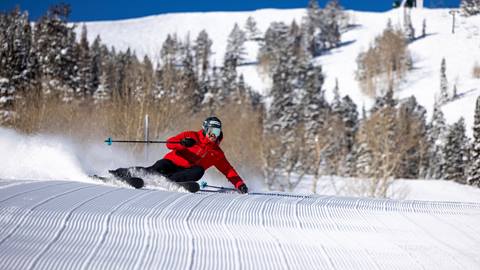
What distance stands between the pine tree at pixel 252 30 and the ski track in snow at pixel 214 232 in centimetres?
9930

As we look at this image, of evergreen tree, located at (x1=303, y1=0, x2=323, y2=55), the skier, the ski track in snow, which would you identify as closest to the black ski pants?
the skier

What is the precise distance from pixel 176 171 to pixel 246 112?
79.8ft

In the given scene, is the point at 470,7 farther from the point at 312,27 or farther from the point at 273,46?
the point at 312,27

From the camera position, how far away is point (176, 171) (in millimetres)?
6781

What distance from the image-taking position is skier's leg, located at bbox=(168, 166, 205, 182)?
650cm

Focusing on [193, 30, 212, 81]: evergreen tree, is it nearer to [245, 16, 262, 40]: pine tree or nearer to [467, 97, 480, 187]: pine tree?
[245, 16, 262, 40]: pine tree

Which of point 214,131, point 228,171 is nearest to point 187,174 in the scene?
point 228,171

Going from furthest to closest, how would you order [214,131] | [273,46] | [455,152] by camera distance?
[273,46] → [455,152] → [214,131]

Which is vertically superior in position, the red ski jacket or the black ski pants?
the red ski jacket

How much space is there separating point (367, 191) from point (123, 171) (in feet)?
76.2

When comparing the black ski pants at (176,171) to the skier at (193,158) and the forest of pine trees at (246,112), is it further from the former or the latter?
the forest of pine trees at (246,112)

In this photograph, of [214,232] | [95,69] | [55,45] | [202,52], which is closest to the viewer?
[214,232]

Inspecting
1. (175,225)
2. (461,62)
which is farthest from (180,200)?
(461,62)

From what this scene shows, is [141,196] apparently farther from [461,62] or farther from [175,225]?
[461,62]
